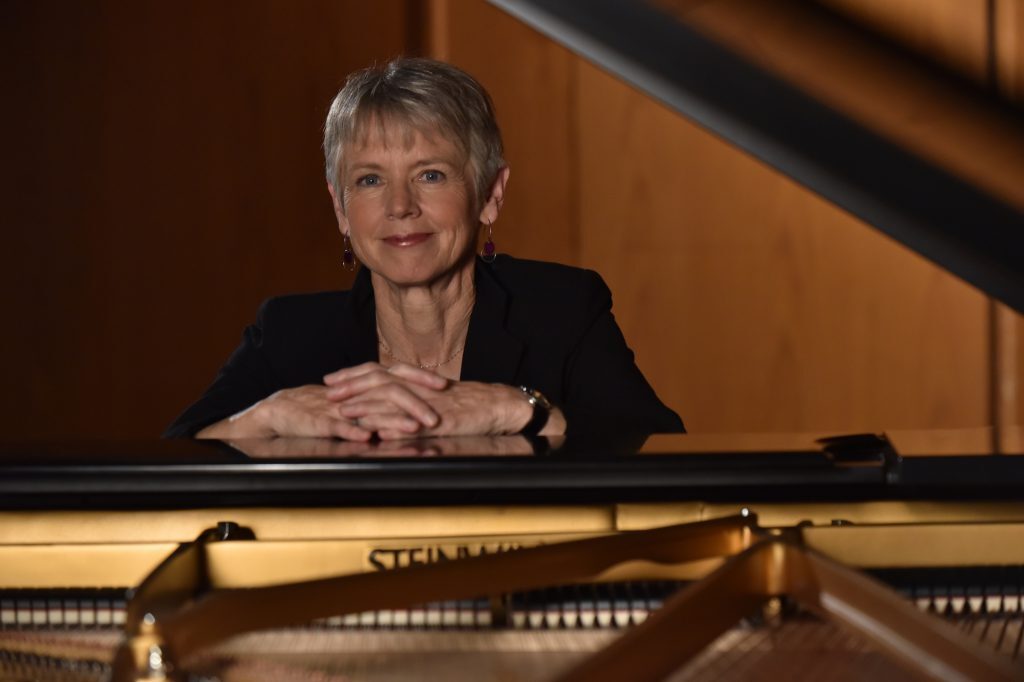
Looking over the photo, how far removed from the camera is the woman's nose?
234cm

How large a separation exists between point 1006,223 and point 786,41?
0.32 meters

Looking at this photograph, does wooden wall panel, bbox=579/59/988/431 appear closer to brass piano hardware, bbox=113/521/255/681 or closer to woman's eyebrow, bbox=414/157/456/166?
woman's eyebrow, bbox=414/157/456/166

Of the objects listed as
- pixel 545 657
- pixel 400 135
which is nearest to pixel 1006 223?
pixel 545 657

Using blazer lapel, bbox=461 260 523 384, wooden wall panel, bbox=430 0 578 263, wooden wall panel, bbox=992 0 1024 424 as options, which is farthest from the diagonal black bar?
wooden wall panel, bbox=992 0 1024 424

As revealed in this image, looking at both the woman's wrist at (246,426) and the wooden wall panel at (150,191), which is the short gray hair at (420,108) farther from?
the wooden wall panel at (150,191)

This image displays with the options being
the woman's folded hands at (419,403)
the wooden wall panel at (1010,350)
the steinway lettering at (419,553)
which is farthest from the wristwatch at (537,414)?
the wooden wall panel at (1010,350)

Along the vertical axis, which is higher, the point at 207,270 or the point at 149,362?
the point at 207,270

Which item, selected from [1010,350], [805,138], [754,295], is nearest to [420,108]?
[805,138]

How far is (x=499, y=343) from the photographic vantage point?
7.98 feet

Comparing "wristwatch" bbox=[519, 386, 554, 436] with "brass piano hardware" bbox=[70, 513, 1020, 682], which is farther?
"wristwatch" bbox=[519, 386, 554, 436]

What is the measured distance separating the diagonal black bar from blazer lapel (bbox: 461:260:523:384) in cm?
92

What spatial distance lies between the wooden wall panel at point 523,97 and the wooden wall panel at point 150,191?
1.28ft

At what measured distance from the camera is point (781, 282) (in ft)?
14.3

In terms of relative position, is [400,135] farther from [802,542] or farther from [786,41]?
[802,542]
